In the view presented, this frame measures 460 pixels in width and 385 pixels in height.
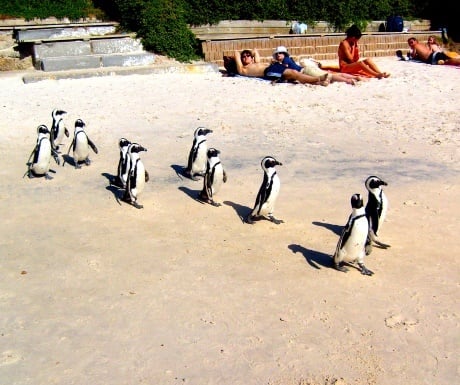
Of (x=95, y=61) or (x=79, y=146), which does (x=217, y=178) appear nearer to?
(x=79, y=146)

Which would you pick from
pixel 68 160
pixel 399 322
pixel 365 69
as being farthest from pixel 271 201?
pixel 365 69

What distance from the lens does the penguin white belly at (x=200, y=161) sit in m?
6.46

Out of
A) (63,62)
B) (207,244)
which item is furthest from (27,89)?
(207,244)

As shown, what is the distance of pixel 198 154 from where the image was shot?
21.2ft

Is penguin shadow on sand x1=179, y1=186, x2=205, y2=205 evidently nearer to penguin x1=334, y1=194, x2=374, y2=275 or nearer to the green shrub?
penguin x1=334, y1=194, x2=374, y2=275

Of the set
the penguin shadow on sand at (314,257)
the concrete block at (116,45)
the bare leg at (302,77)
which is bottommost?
the penguin shadow on sand at (314,257)

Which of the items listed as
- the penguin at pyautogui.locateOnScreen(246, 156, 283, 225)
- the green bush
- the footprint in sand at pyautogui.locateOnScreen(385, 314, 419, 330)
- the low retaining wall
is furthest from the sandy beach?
the green bush

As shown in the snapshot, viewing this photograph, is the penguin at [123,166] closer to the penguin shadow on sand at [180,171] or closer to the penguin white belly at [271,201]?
the penguin shadow on sand at [180,171]

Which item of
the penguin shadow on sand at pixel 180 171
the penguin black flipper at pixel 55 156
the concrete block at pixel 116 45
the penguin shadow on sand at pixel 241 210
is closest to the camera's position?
the penguin shadow on sand at pixel 241 210

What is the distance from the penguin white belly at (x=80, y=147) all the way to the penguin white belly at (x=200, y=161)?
54.2 inches

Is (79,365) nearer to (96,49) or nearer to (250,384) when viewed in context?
(250,384)

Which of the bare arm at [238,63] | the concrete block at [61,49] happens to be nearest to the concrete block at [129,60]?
the concrete block at [61,49]

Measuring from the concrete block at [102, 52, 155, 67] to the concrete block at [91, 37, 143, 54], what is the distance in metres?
0.47

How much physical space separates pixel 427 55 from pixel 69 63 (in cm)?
819
